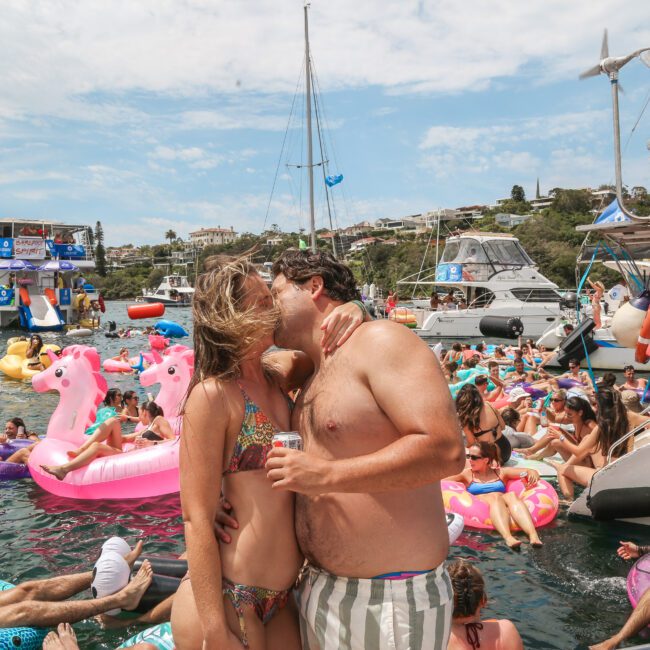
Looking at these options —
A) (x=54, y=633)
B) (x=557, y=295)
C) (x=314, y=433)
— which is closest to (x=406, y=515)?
(x=314, y=433)

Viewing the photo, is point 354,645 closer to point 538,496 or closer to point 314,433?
point 314,433

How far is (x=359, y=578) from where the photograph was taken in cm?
219

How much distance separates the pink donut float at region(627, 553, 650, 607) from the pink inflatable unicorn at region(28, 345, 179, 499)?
209 inches

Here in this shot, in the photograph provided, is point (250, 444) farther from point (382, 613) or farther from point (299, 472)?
point (382, 613)

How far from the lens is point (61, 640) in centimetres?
398

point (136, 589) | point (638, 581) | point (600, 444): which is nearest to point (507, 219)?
point (600, 444)

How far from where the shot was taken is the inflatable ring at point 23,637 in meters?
4.03

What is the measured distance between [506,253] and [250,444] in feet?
96.9

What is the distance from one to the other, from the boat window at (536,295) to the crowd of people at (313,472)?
27.7 metres

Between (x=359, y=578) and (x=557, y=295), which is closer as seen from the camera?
(x=359, y=578)

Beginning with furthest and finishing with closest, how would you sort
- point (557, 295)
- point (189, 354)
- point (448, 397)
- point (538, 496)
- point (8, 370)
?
point (557, 295)
point (8, 370)
point (189, 354)
point (538, 496)
point (448, 397)

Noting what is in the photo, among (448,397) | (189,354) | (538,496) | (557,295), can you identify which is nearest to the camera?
(448,397)

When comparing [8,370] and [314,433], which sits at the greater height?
[314,433]

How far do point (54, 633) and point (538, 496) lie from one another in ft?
16.7
